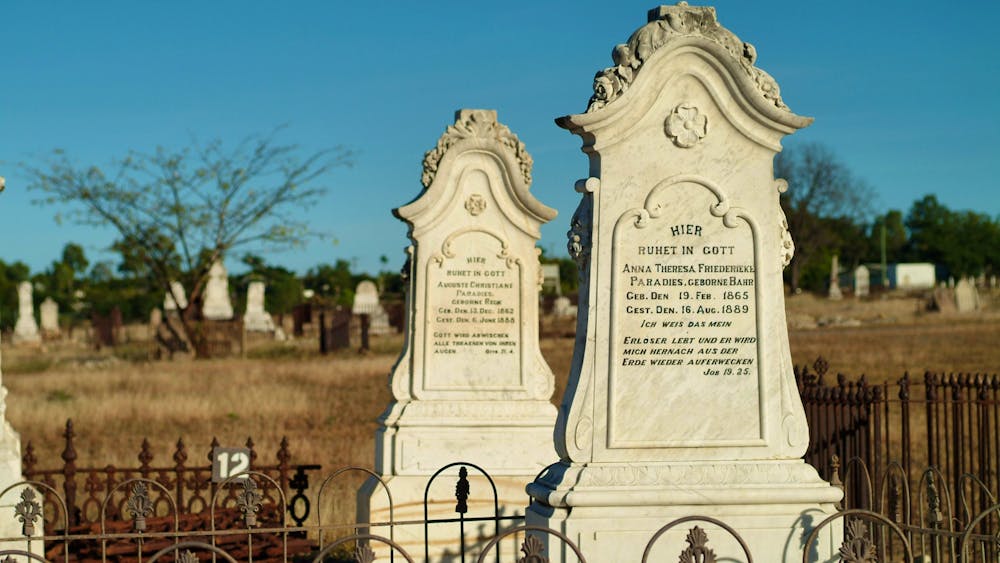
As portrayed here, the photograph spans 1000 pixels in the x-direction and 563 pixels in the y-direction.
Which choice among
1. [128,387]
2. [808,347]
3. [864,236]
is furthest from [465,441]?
[864,236]

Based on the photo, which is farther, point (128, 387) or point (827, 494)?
point (128, 387)

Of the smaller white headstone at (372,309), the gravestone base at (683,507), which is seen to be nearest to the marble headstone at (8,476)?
the gravestone base at (683,507)

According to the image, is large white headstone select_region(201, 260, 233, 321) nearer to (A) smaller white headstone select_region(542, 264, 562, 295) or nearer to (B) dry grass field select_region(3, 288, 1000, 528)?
(B) dry grass field select_region(3, 288, 1000, 528)

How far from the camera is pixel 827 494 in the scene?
6246mm

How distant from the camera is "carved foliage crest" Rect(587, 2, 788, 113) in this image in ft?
20.8

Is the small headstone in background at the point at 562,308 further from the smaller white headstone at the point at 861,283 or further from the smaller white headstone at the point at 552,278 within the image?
the smaller white headstone at the point at 861,283

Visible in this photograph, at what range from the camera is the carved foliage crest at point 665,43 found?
6332mm

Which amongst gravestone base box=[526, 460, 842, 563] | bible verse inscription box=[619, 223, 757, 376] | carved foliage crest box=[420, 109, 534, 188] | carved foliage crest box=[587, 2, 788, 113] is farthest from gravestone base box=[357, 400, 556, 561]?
carved foliage crest box=[587, 2, 788, 113]

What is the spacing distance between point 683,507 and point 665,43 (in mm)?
2298

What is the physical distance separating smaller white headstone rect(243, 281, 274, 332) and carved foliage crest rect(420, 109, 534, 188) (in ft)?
107

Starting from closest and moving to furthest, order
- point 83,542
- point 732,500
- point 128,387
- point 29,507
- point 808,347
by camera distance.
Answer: point 732,500, point 29,507, point 83,542, point 128,387, point 808,347

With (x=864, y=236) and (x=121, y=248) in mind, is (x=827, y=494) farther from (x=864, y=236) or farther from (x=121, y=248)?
(x=864, y=236)

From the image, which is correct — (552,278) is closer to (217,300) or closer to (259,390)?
(217,300)

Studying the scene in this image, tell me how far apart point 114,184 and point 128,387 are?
563 inches
